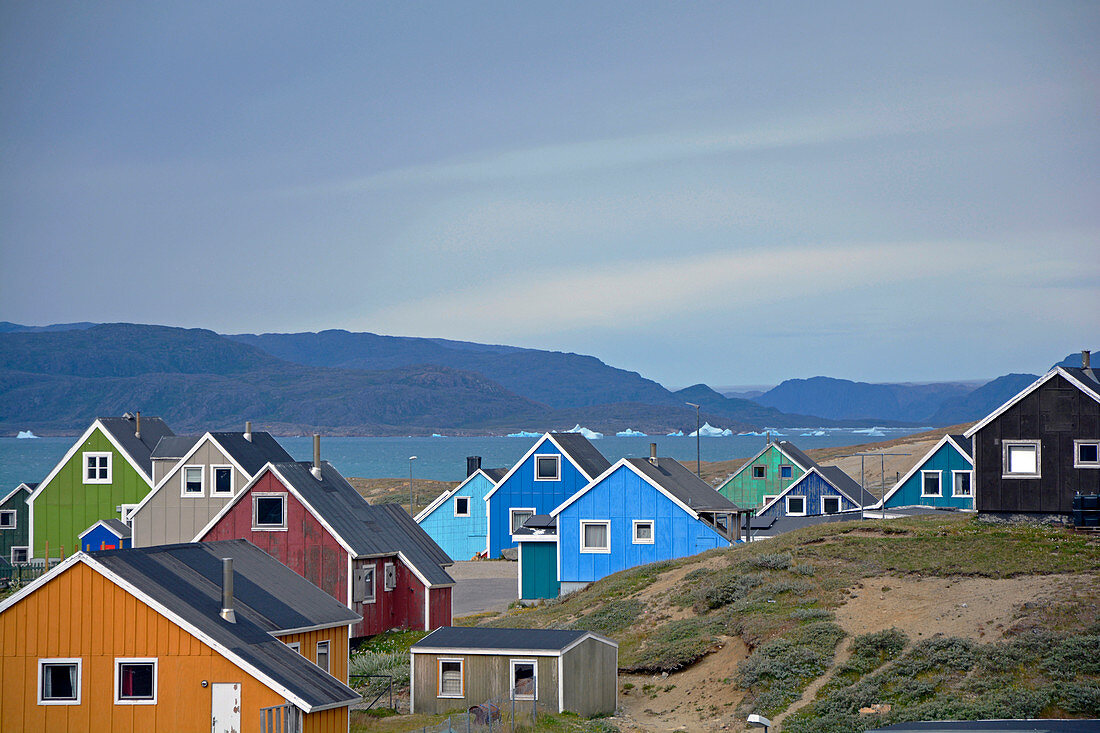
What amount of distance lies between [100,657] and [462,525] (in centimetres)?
4926

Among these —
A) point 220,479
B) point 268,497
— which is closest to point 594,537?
point 220,479

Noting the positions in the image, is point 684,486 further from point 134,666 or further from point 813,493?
point 134,666

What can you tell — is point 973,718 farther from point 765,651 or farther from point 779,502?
point 779,502

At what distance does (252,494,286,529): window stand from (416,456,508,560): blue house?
113ft

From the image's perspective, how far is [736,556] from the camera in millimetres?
43688

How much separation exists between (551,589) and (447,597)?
983 cm

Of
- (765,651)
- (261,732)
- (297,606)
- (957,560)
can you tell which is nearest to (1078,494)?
(957,560)

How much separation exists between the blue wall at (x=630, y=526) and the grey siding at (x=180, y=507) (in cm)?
1372

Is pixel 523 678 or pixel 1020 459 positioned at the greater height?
pixel 1020 459

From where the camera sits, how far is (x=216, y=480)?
4819cm

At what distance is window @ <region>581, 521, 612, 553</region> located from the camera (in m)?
49.6

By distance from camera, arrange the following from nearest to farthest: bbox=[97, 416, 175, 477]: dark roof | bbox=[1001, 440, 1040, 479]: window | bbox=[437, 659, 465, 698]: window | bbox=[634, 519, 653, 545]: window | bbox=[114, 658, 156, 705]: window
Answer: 1. bbox=[114, 658, 156, 705]: window
2. bbox=[437, 659, 465, 698]: window
3. bbox=[1001, 440, 1040, 479]: window
4. bbox=[634, 519, 653, 545]: window
5. bbox=[97, 416, 175, 477]: dark roof

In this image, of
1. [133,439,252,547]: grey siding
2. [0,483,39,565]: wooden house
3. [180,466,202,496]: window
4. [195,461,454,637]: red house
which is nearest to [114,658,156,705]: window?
[195,461,454,637]: red house

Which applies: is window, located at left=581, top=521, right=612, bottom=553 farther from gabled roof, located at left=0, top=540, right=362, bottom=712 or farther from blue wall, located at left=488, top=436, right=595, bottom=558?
gabled roof, located at left=0, top=540, right=362, bottom=712
